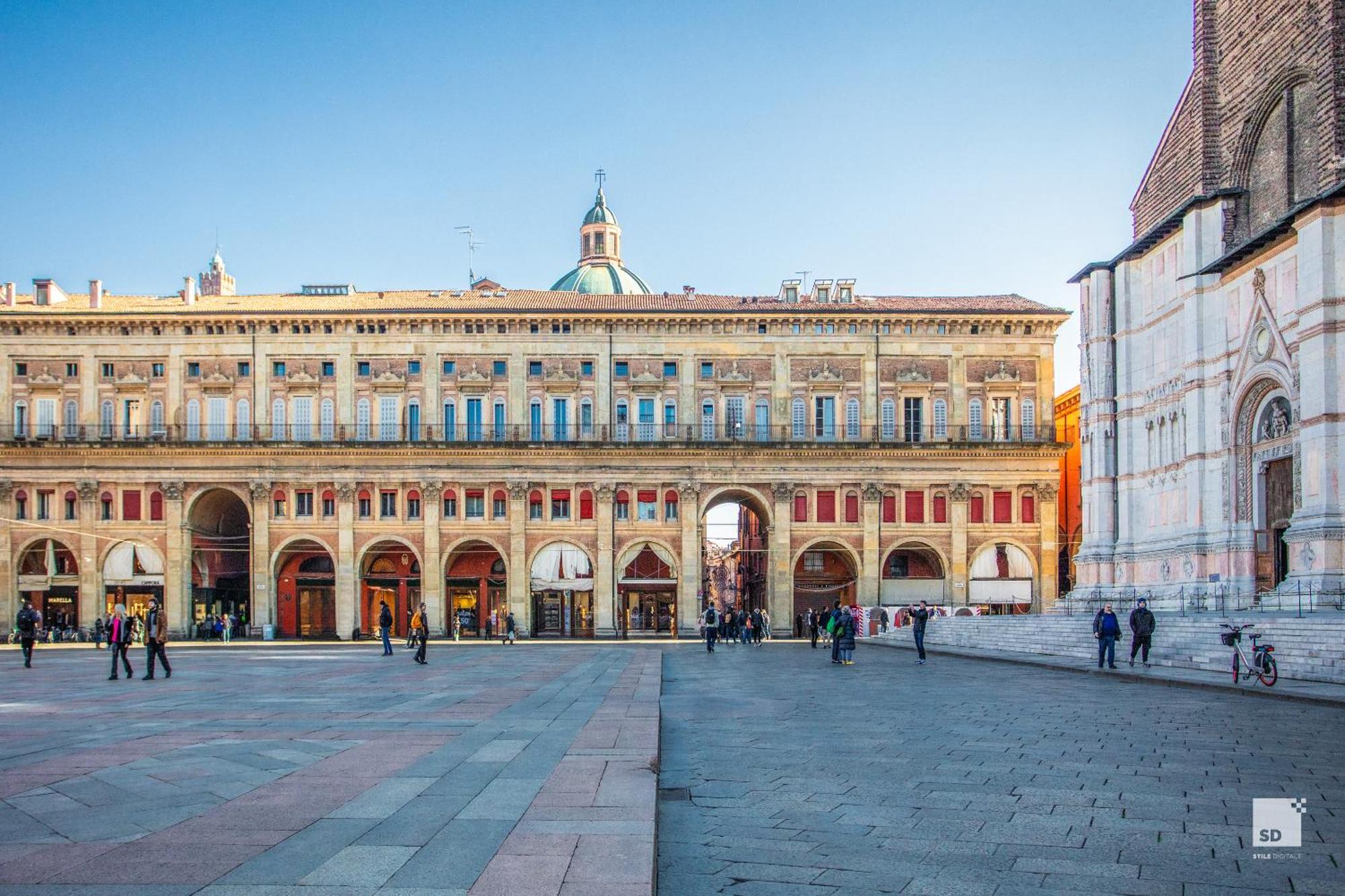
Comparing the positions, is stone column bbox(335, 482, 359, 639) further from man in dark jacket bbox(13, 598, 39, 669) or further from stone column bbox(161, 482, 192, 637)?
man in dark jacket bbox(13, 598, 39, 669)

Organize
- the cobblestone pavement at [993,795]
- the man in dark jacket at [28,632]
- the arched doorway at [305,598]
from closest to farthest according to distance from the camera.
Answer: the cobblestone pavement at [993,795]
the man in dark jacket at [28,632]
the arched doorway at [305,598]

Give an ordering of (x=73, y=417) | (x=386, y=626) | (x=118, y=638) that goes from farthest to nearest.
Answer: (x=73, y=417) → (x=386, y=626) → (x=118, y=638)

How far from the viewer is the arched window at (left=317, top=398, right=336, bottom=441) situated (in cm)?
5591

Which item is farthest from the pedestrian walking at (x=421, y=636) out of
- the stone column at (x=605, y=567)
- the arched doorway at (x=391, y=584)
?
the arched doorway at (x=391, y=584)

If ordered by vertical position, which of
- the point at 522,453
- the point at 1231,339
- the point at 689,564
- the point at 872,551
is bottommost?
the point at 689,564

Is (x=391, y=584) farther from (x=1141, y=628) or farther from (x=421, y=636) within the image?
(x=1141, y=628)

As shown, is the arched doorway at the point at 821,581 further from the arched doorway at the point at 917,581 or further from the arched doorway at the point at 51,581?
the arched doorway at the point at 51,581

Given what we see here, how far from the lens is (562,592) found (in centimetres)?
5584

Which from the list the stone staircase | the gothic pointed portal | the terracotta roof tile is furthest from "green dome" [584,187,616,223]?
the stone staircase

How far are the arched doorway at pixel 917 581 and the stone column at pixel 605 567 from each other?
38.7 ft

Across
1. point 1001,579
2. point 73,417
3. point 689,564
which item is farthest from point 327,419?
point 1001,579

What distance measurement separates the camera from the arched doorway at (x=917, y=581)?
181 ft

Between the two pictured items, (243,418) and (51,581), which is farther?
(243,418)

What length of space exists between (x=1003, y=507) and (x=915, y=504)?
394cm
